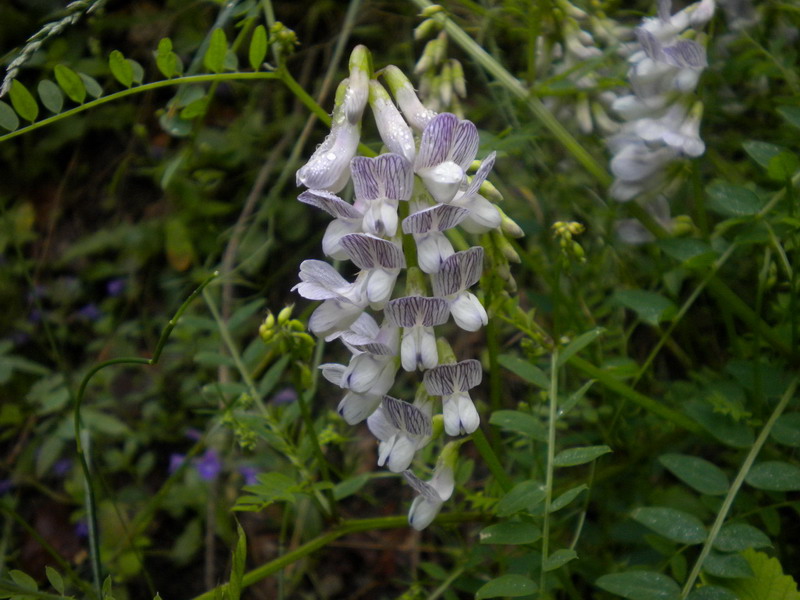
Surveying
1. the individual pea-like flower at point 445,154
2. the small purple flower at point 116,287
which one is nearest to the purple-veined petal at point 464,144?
the individual pea-like flower at point 445,154

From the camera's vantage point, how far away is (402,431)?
988 millimetres

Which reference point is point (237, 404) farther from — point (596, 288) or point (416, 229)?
point (596, 288)

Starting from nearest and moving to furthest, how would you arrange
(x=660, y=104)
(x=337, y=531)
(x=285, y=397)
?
(x=337, y=531) < (x=660, y=104) < (x=285, y=397)

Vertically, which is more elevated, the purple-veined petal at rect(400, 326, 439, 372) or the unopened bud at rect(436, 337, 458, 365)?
the purple-veined petal at rect(400, 326, 439, 372)

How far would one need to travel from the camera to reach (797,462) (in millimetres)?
1227

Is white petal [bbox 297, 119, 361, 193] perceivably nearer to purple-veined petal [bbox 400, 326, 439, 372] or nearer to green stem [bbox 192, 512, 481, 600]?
purple-veined petal [bbox 400, 326, 439, 372]

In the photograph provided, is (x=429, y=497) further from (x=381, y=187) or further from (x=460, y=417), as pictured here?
(x=381, y=187)

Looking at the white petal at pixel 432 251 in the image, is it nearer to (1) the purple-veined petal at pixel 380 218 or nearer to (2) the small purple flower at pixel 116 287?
(1) the purple-veined petal at pixel 380 218

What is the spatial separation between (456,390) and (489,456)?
0.13 meters

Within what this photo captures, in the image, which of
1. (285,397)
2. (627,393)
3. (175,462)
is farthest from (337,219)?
(175,462)

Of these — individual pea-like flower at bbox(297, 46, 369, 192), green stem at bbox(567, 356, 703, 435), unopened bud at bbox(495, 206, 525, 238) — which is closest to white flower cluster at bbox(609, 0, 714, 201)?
green stem at bbox(567, 356, 703, 435)

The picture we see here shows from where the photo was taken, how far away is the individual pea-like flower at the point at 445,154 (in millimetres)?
865

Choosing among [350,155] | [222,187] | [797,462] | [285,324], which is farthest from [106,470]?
[797,462]

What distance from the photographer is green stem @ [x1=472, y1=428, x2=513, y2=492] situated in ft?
3.27
